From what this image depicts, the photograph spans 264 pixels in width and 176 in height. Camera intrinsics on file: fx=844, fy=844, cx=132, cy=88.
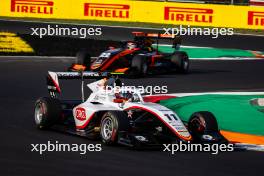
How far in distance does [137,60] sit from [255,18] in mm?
16682

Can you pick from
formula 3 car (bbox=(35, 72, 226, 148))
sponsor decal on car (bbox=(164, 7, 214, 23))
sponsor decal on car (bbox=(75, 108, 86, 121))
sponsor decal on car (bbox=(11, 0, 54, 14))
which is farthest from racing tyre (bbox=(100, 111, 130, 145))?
sponsor decal on car (bbox=(11, 0, 54, 14))

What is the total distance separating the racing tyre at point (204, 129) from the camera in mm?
13422

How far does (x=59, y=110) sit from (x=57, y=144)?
155 centimetres

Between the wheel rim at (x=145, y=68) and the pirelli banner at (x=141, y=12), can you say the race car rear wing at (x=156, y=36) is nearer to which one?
the wheel rim at (x=145, y=68)

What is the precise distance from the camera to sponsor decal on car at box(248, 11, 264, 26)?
1544 inches

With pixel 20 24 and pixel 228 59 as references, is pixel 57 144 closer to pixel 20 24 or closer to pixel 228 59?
pixel 228 59

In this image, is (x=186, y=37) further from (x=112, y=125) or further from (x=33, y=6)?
(x=112, y=125)

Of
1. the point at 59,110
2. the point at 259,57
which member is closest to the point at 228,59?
the point at 259,57

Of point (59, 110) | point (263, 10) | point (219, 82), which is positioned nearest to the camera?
point (59, 110)

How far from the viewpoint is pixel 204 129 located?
44.6 ft

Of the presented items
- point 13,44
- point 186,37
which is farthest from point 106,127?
point 186,37

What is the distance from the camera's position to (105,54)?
24.4 m

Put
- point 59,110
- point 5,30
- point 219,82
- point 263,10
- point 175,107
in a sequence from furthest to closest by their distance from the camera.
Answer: point 263,10 → point 5,30 → point 219,82 → point 175,107 → point 59,110

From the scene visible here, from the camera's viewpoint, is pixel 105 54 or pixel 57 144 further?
pixel 105 54
